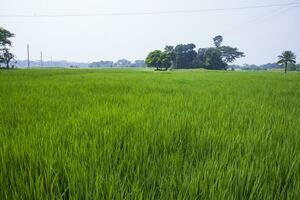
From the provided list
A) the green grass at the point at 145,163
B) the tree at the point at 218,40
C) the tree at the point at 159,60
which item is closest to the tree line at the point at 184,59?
the tree at the point at 159,60

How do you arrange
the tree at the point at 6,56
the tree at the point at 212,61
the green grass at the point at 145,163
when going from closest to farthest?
the green grass at the point at 145,163 < the tree at the point at 6,56 < the tree at the point at 212,61

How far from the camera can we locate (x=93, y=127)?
7.14 ft

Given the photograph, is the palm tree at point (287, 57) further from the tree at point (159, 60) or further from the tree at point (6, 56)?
the tree at point (6, 56)

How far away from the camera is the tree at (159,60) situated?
6056cm

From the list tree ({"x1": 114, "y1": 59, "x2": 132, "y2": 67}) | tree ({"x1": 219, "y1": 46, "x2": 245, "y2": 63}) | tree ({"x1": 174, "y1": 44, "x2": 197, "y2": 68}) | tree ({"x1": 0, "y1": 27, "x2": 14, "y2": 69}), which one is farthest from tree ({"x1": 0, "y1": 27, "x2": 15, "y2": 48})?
tree ({"x1": 114, "y1": 59, "x2": 132, "y2": 67})

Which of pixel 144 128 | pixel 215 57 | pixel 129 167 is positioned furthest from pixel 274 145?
pixel 215 57

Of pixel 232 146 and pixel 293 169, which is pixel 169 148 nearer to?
pixel 232 146

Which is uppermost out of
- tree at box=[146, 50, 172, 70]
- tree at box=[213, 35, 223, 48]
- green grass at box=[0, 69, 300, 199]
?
tree at box=[213, 35, 223, 48]

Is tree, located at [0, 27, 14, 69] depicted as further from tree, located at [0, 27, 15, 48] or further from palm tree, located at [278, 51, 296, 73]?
palm tree, located at [278, 51, 296, 73]

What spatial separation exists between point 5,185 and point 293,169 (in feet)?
4.85

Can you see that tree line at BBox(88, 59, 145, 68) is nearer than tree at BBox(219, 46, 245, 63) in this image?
No

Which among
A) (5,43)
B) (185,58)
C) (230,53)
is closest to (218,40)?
(230,53)

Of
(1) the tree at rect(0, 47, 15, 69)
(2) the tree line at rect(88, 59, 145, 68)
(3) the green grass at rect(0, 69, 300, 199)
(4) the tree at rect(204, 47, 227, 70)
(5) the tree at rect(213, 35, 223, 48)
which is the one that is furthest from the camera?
(2) the tree line at rect(88, 59, 145, 68)

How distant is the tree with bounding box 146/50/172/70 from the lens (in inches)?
2384
